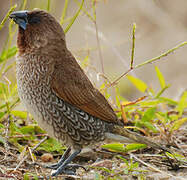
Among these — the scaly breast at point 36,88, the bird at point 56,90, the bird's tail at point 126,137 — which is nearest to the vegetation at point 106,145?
the bird's tail at point 126,137

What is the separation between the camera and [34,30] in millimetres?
3855

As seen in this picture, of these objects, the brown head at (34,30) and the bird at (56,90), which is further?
the brown head at (34,30)

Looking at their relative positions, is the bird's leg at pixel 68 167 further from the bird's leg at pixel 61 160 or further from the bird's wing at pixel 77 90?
the bird's wing at pixel 77 90

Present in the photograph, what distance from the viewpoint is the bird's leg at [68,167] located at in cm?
381

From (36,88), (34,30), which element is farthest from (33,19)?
(36,88)

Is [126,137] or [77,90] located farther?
[126,137]

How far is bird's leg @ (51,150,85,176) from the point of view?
3806mm

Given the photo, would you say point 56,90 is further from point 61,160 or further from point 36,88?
point 61,160

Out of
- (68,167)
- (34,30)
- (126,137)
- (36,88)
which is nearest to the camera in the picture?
(36,88)

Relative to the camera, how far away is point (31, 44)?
385cm

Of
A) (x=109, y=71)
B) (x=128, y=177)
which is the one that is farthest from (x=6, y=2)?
(x=128, y=177)

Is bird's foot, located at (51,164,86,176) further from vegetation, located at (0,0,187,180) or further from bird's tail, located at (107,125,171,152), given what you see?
bird's tail, located at (107,125,171,152)

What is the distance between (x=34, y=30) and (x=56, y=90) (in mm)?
557

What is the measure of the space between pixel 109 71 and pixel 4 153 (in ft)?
15.0
